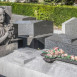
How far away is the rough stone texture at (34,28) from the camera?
7934 millimetres

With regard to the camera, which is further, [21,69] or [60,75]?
[21,69]

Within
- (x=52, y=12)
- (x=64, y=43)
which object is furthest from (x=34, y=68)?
(x=52, y=12)

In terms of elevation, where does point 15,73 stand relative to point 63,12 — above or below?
below

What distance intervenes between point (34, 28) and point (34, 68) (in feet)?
11.4

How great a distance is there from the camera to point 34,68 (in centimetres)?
462

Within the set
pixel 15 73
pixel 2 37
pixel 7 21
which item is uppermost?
pixel 7 21

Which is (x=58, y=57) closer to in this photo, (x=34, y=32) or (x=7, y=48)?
Result: (x=7, y=48)

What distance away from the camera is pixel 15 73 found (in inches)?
195

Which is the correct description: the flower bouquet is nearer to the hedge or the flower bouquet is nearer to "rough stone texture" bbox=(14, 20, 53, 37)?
"rough stone texture" bbox=(14, 20, 53, 37)

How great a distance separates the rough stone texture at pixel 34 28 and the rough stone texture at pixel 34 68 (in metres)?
2.56

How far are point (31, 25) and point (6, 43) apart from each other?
2585 mm

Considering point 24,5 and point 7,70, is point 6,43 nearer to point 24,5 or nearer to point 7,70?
point 7,70

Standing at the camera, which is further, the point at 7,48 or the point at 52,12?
the point at 52,12

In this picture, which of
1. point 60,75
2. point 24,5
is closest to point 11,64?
point 60,75
